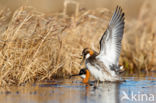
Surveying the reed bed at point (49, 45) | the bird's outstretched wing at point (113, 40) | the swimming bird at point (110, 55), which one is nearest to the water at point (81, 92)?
the swimming bird at point (110, 55)

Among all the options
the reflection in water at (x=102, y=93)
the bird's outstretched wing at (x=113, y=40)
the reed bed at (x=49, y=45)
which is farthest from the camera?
the bird's outstretched wing at (x=113, y=40)

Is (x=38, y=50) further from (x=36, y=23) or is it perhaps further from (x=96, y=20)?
(x=96, y=20)

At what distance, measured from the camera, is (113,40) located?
1100 cm

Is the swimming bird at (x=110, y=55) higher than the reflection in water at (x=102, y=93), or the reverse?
the swimming bird at (x=110, y=55)

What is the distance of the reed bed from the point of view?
410 inches

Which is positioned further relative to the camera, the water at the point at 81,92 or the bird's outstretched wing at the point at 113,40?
the bird's outstretched wing at the point at 113,40

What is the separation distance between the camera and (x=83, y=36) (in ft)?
43.2

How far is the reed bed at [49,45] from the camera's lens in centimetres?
1041

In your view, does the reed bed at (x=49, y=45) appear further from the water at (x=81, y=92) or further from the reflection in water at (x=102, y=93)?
the reflection in water at (x=102, y=93)

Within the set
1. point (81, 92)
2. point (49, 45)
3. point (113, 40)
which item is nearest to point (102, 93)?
point (81, 92)

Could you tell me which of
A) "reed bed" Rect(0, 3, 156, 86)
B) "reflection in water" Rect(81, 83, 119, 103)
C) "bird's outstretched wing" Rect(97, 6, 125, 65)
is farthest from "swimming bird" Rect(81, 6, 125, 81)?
"reed bed" Rect(0, 3, 156, 86)

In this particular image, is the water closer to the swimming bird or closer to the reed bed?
the swimming bird

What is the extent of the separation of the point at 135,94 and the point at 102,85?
182 centimetres

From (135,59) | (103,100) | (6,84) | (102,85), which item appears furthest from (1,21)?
(135,59)
